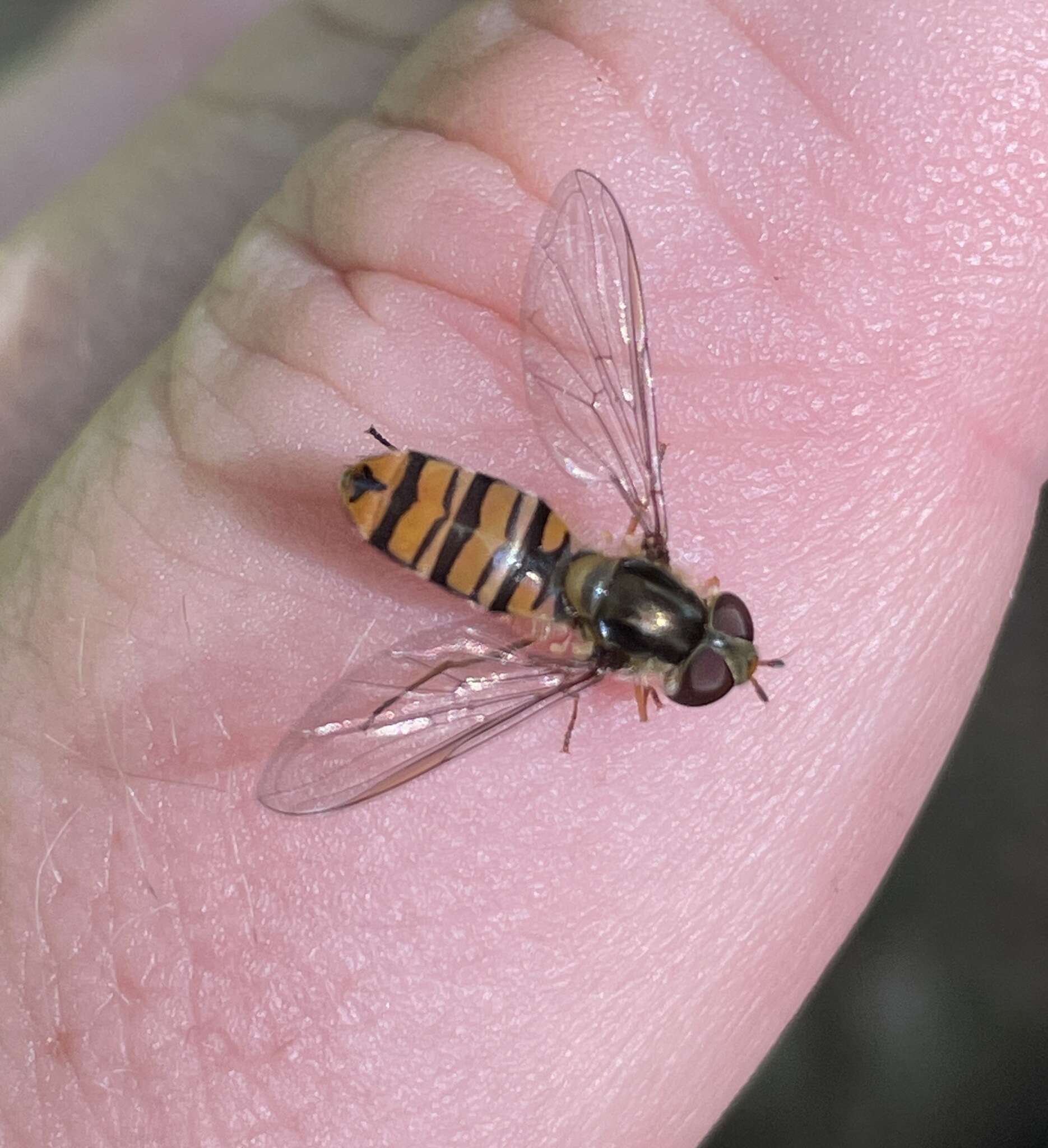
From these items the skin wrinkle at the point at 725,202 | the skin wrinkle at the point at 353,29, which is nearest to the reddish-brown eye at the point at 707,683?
the skin wrinkle at the point at 725,202

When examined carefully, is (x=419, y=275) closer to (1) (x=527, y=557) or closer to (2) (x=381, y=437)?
(2) (x=381, y=437)

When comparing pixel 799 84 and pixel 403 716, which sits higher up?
pixel 799 84

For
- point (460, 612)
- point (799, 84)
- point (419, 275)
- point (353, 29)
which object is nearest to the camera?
point (799, 84)

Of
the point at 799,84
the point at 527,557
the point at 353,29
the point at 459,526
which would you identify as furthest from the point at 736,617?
the point at 353,29

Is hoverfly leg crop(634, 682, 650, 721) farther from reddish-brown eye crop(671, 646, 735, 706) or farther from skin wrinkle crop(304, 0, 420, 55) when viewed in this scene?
skin wrinkle crop(304, 0, 420, 55)

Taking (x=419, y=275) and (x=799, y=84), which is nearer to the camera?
(x=799, y=84)

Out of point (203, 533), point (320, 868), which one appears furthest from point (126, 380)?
point (320, 868)
